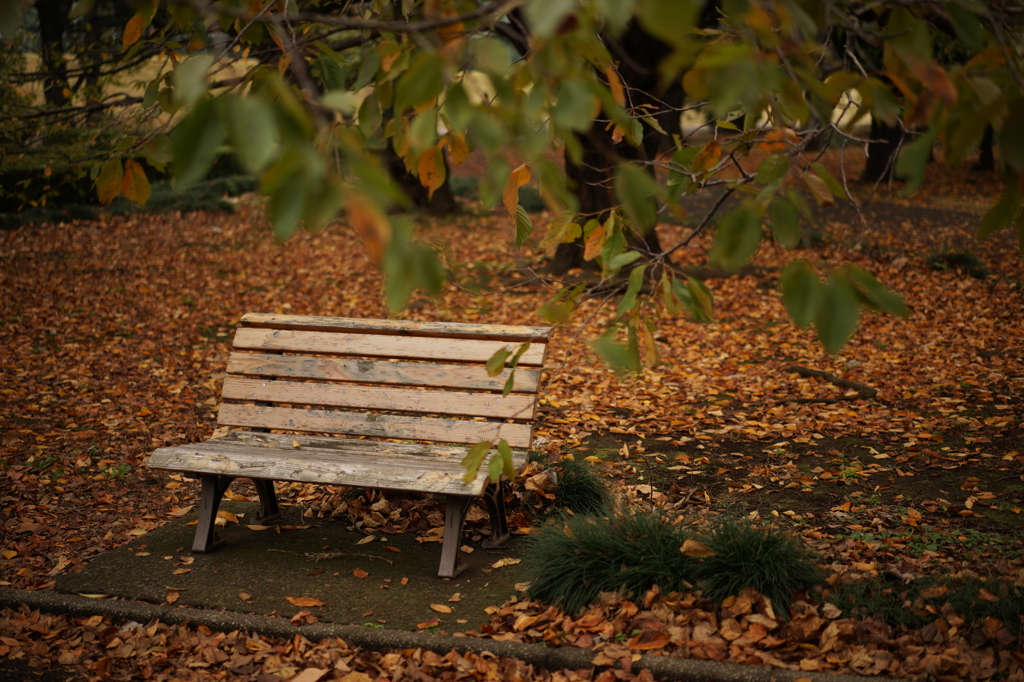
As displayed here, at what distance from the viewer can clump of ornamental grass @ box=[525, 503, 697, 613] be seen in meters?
2.98

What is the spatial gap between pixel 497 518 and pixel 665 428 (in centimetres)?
211

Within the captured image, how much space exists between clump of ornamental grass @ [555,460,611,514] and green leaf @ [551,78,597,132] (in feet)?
8.74

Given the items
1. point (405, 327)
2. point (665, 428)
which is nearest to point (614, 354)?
point (405, 327)

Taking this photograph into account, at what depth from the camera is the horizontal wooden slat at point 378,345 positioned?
3.78m

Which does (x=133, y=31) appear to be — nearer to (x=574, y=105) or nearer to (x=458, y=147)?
(x=458, y=147)

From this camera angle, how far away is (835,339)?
145 centimetres

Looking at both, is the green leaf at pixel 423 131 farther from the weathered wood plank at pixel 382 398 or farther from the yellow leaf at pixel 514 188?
the weathered wood plank at pixel 382 398

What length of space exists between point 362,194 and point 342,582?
2.53 m

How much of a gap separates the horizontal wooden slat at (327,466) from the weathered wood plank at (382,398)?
268 millimetres

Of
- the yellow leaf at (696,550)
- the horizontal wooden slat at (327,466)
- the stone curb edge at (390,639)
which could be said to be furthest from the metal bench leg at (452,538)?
the yellow leaf at (696,550)

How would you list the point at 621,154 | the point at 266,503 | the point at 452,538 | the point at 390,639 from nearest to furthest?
the point at 390,639 < the point at 452,538 < the point at 266,503 < the point at 621,154

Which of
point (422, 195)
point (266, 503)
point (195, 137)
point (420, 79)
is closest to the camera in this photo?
point (195, 137)

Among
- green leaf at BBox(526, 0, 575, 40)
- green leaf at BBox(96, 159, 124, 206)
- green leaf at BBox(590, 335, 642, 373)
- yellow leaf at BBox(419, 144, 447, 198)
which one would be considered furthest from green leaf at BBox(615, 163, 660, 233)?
green leaf at BBox(96, 159, 124, 206)

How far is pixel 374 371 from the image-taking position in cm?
398
